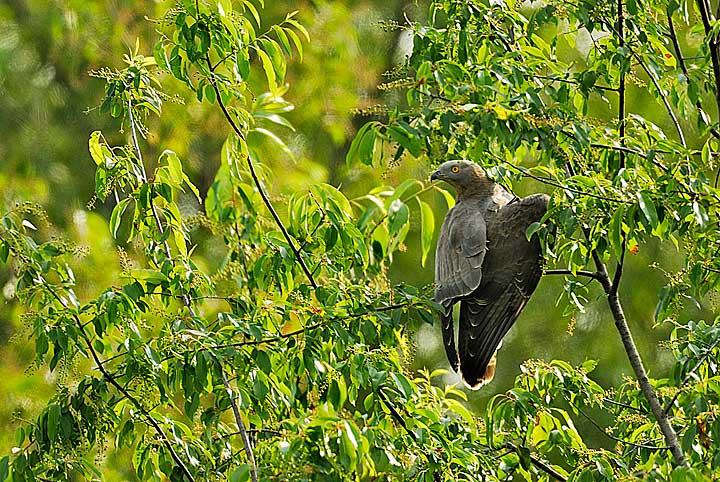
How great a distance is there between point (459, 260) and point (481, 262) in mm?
53

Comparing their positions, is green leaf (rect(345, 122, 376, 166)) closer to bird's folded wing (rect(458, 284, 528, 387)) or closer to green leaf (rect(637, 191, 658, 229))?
green leaf (rect(637, 191, 658, 229))

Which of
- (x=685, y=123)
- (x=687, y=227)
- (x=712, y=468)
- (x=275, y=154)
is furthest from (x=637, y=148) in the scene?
(x=685, y=123)

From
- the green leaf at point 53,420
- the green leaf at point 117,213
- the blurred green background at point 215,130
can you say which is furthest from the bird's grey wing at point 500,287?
the blurred green background at point 215,130

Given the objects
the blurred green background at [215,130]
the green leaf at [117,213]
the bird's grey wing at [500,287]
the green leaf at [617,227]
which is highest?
the green leaf at [617,227]

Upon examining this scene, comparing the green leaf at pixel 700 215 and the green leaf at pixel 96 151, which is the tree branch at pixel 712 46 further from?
the green leaf at pixel 96 151

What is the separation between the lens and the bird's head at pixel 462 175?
8.84ft

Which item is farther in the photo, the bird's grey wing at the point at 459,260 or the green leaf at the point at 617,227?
the bird's grey wing at the point at 459,260

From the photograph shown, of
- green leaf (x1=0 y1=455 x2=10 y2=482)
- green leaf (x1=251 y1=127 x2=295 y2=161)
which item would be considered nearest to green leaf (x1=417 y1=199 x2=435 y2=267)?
green leaf (x1=251 y1=127 x2=295 y2=161)

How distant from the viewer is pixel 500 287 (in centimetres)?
274

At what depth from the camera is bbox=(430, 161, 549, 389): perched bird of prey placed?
2693 millimetres

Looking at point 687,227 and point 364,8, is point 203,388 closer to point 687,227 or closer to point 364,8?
point 687,227

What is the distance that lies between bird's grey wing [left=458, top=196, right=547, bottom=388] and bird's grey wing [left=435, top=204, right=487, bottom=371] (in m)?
0.04

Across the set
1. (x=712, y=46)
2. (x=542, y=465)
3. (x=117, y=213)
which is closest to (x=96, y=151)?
(x=117, y=213)

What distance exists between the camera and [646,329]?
6754 mm
